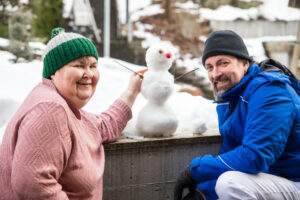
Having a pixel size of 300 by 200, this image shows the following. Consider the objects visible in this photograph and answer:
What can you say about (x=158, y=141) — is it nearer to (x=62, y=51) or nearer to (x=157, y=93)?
(x=157, y=93)

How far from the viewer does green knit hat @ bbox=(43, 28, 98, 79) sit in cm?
159

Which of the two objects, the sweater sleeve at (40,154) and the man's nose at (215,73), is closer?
the sweater sleeve at (40,154)

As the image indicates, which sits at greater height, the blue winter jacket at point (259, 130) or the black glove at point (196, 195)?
the blue winter jacket at point (259, 130)

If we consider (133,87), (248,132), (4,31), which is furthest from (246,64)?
(4,31)

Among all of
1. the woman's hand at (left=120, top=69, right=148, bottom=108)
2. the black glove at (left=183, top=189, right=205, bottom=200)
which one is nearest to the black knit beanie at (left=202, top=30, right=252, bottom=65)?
the woman's hand at (left=120, top=69, right=148, bottom=108)

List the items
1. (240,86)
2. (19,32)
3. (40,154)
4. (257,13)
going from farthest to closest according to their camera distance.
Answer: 1. (257,13)
2. (19,32)
3. (240,86)
4. (40,154)

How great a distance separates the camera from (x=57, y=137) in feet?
4.72

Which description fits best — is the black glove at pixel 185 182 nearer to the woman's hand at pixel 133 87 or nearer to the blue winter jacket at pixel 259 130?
the blue winter jacket at pixel 259 130

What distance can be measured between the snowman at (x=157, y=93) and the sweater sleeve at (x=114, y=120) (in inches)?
5.5

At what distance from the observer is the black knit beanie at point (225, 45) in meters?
1.99

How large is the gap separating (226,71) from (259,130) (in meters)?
0.46

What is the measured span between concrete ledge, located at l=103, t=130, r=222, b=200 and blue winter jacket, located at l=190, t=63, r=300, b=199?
0.36 metres

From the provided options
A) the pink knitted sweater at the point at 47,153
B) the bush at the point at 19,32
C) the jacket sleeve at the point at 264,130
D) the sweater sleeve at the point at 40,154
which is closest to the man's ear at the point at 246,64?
the jacket sleeve at the point at 264,130

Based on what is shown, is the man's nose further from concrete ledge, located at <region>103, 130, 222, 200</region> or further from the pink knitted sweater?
the pink knitted sweater
